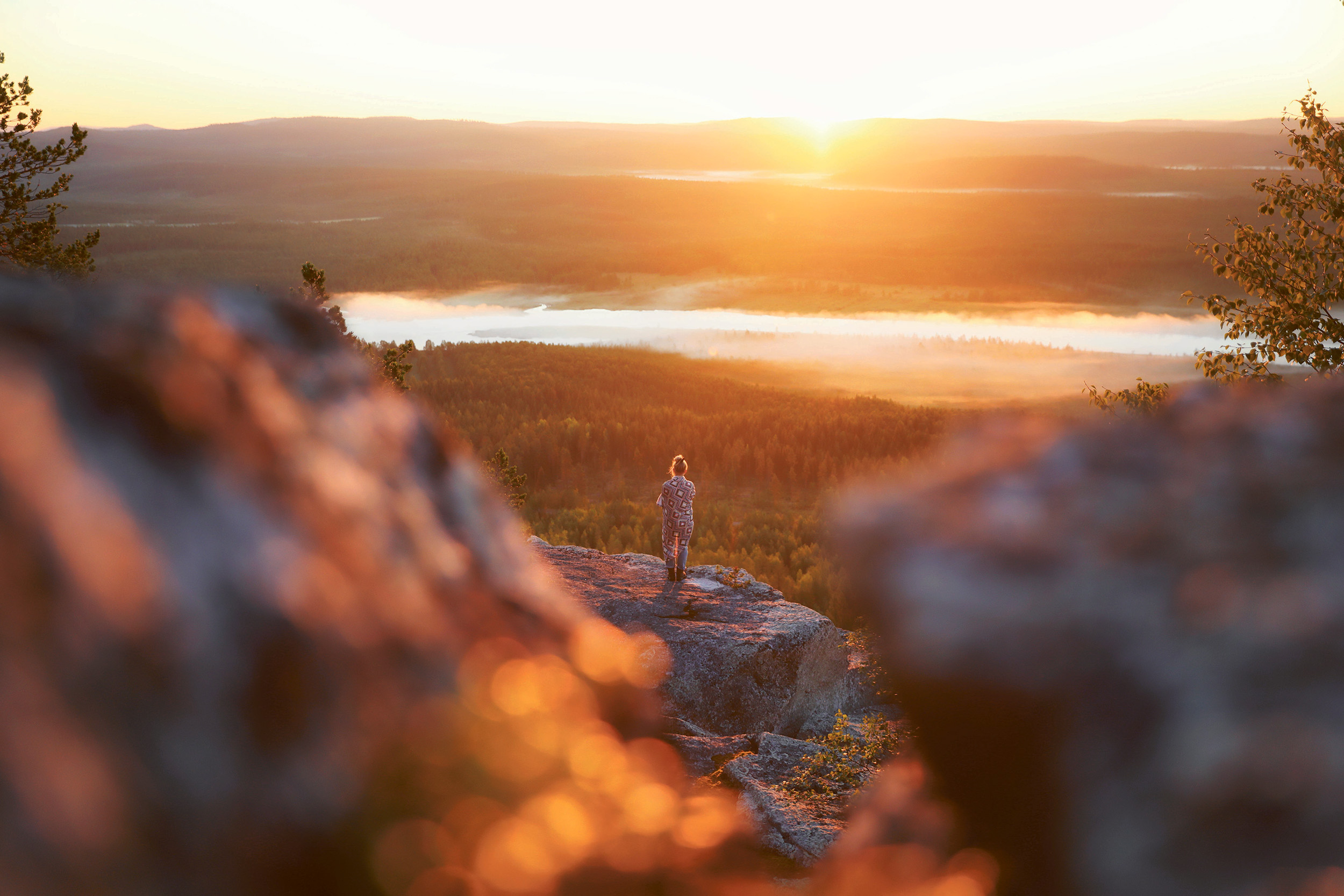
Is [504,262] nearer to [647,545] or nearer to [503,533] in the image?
[647,545]

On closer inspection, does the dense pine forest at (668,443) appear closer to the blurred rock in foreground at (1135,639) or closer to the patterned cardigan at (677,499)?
the patterned cardigan at (677,499)

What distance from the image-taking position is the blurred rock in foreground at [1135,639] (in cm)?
87

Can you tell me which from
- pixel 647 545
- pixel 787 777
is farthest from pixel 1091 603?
pixel 647 545

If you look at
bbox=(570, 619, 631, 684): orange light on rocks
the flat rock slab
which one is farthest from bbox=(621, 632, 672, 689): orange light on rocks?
bbox=(570, 619, 631, 684): orange light on rocks

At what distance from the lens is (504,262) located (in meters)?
151

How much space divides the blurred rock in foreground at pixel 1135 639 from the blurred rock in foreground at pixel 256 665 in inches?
16.1

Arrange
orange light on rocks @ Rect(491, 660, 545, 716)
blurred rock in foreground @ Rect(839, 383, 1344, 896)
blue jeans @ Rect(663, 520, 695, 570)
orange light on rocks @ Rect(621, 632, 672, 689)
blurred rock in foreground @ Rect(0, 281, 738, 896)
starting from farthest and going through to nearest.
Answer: blue jeans @ Rect(663, 520, 695, 570) → orange light on rocks @ Rect(621, 632, 672, 689) → orange light on rocks @ Rect(491, 660, 545, 716) → blurred rock in foreground @ Rect(839, 383, 1344, 896) → blurred rock in foreground @ Rect(0, 281, 738, 896)

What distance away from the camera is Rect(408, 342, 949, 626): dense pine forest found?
2970 centimetres

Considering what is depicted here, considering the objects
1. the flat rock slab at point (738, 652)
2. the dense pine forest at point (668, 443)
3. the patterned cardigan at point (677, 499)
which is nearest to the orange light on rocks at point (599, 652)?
the flat rock slab at point (738, 652)

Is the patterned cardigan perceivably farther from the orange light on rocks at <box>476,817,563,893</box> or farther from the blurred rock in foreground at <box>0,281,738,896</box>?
the orange light on rocks at <box>476,817,563,893</box>

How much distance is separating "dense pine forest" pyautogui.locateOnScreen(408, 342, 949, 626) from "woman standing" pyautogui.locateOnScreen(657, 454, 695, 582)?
2.34 metres

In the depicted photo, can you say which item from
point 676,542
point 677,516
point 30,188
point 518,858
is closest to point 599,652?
point 518,858

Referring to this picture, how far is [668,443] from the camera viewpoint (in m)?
54.8

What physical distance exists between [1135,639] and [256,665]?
3.21 feet
